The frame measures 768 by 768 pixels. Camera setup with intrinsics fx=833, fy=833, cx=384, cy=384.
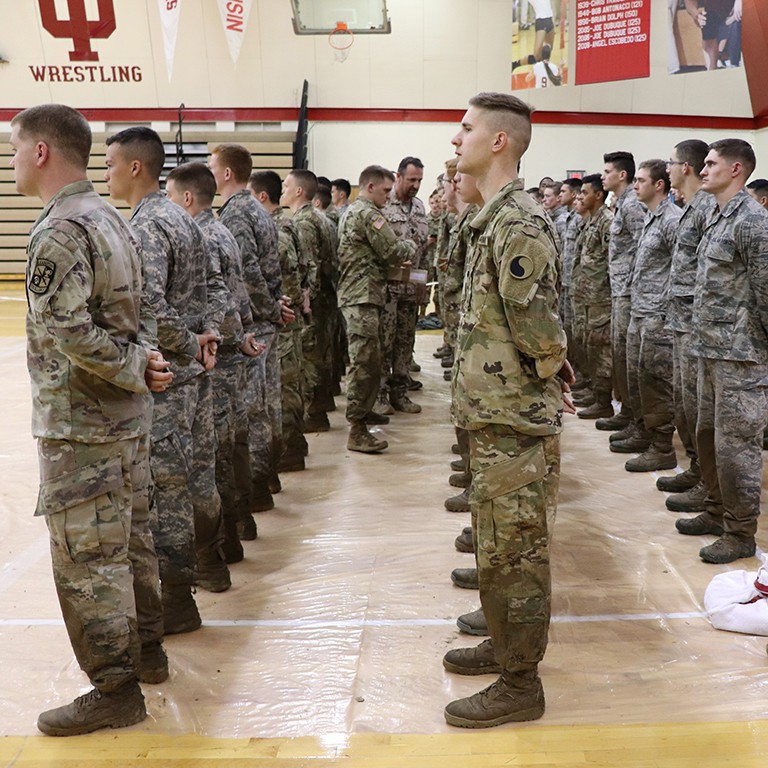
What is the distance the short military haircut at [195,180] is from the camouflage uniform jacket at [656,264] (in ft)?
9.53

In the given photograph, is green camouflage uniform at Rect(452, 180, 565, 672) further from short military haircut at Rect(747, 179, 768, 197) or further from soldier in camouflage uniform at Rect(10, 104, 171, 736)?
short military haircut at Rect(747, 179, 768, 197)

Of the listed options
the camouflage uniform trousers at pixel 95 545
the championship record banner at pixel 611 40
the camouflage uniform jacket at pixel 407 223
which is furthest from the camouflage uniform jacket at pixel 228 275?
the championship record banner at pixel 611 40

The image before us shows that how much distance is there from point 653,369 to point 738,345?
1.50 meters

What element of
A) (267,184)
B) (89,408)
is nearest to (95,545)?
(89,408)

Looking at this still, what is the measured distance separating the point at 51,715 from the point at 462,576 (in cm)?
174

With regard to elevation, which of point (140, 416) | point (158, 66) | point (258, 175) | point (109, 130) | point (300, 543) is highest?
point (158, 66)

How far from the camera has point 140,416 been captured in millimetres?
2564

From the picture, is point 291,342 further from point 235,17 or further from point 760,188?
point 235,17

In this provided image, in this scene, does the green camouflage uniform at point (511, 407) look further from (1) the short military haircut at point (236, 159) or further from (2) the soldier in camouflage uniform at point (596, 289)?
(2) the soldier in camouflage uniform at point (596, 289)

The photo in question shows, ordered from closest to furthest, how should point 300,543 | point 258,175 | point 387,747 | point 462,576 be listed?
point 387,747, point 462,576, point 300,543, point 258,175

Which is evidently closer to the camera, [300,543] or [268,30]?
[300,543]

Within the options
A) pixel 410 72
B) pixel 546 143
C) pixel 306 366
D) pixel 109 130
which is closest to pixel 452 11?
pixel 410 72

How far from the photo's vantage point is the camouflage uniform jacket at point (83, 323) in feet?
7.54

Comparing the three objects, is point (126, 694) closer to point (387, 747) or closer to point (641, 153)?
point (387, 747)
